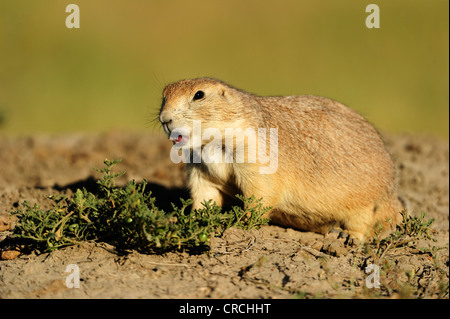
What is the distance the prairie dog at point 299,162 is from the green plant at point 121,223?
0.76m

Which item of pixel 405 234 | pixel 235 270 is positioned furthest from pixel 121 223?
pixel 405 234

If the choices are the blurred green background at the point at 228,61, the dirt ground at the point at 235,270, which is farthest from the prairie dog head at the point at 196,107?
the blurred green background at the point at 228,61

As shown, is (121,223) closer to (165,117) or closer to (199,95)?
(165,117)

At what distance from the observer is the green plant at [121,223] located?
405 centimetres

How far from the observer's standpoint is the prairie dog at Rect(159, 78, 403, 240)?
5.08 m

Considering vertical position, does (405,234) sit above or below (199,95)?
below

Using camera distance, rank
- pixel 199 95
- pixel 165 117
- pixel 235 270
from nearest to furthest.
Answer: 1. pixel 235 270
2. pixel 165 117
3. pixel 199 95

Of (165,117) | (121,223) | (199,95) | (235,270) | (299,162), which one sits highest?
(199,95)

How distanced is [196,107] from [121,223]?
1.37 m

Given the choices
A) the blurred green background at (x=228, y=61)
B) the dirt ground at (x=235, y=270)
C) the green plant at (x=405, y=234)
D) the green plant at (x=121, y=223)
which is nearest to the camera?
the dirt ground at (x=235, y=270)

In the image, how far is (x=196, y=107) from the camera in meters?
4.98

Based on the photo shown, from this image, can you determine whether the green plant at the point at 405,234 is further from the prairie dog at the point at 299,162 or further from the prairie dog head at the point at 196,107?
the prairie dog head at the point at 196,107

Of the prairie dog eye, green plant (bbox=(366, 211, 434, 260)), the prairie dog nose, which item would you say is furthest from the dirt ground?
the prairie dog eye
